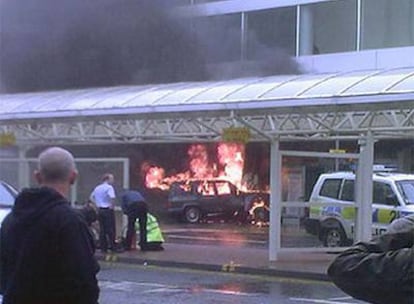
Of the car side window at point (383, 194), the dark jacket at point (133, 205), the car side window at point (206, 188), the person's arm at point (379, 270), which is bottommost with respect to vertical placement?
the car side window at point (206, 188)

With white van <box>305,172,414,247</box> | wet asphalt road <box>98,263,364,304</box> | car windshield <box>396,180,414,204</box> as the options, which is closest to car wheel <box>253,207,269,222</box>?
white van <box>305,172,414,247</box>

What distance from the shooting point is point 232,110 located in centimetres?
1627

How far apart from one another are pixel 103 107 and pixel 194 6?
51.0 feet

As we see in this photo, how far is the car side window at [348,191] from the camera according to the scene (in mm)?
16416

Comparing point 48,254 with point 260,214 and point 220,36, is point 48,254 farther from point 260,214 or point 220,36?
point 220,36

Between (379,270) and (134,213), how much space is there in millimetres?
14832

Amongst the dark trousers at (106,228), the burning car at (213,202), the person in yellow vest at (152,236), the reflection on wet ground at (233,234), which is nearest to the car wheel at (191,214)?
the burning car at (213,202)

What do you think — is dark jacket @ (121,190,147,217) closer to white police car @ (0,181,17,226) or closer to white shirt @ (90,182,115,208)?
white shirt @ (90,182,115,208)

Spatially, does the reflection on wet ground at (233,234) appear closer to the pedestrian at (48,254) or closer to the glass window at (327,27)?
the glass window at (327,27)

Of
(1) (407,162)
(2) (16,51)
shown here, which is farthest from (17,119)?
(1) (407,162)

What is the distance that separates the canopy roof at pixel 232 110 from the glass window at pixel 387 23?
427 inches

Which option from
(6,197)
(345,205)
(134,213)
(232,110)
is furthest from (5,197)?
(345,205)

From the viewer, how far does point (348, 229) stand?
1633 cm

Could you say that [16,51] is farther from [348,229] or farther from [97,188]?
[348,229]
